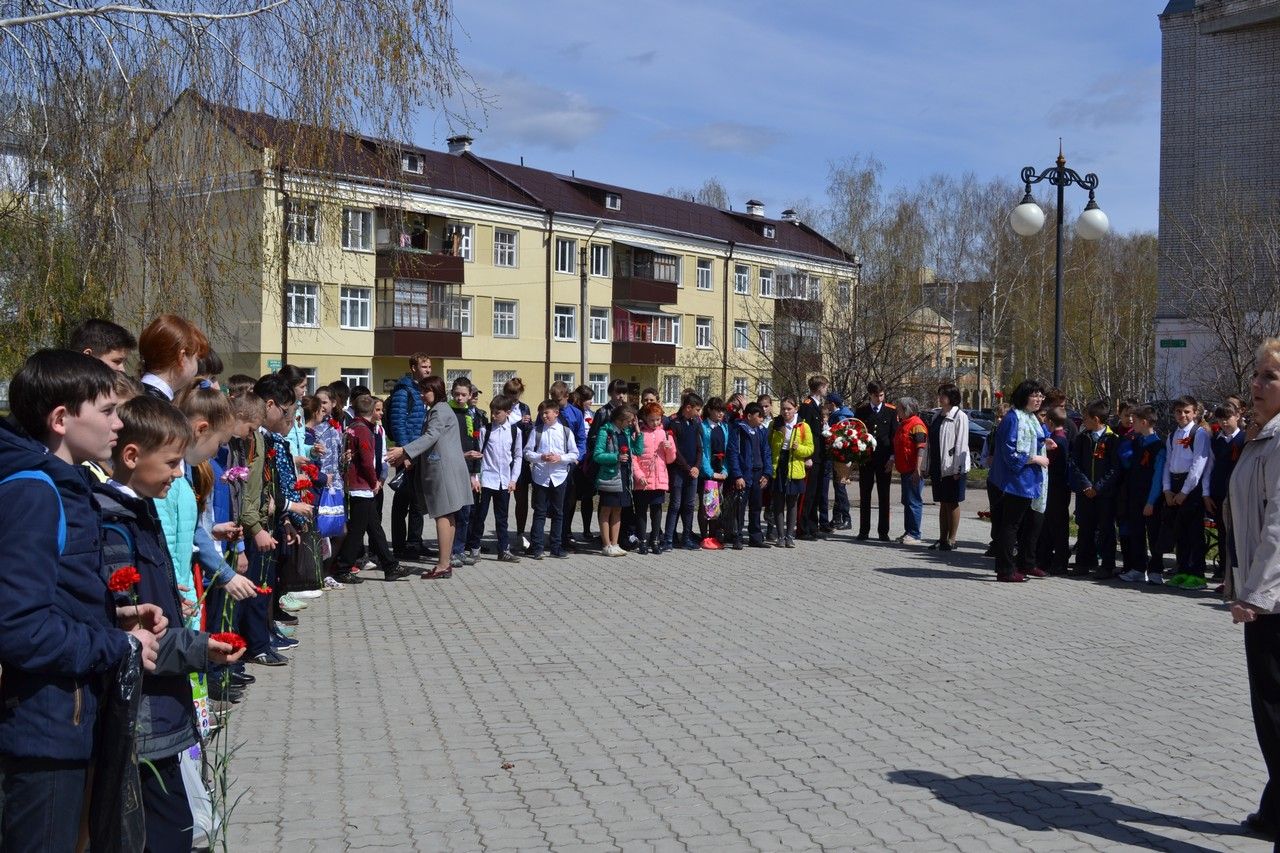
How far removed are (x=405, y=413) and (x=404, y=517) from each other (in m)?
1.60

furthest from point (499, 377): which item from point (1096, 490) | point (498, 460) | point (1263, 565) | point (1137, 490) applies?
point (1263, 565)

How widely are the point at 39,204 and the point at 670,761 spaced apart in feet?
23.2

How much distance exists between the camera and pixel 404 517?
13.5 m

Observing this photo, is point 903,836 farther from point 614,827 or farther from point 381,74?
point 381,74

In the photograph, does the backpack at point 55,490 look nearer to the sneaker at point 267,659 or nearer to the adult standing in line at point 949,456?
the sneaker at point 267,659

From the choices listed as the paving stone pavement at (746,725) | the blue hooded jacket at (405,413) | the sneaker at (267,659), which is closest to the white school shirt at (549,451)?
the blue hooded jacket at (405,413)

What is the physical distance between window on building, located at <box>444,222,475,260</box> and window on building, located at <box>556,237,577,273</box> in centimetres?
525

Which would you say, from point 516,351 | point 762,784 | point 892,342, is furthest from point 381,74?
point 516,351

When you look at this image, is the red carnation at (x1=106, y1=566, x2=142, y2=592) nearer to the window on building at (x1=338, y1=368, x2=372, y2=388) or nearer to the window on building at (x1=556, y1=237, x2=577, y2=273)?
the window on building at (x1=338, y1=368, x2=372, y2=388)

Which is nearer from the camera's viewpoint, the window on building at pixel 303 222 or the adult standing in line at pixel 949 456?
the window on building at pixel 303 222

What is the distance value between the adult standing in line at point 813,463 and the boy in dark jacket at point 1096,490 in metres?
3.52

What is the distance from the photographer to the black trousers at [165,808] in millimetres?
3561

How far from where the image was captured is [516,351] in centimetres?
5278

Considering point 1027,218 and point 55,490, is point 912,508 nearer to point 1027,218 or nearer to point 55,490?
point 1027,218
